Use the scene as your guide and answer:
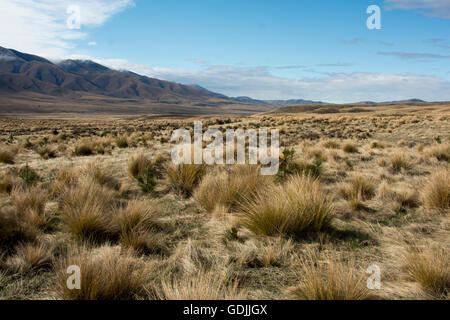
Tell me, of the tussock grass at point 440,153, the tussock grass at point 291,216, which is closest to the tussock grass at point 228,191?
the tussock grass at point 291,216

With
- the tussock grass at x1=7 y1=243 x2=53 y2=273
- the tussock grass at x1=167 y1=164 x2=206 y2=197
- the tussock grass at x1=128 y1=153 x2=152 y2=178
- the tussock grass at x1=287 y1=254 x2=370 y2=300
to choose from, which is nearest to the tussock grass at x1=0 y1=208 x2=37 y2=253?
the tussock grass at x1=7 y1=243 x2=53 y2=273

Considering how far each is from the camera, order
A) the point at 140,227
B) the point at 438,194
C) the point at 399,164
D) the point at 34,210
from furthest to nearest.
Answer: the point at 399,164 → the point at 438,194 → the point at 34,210 → the point at 140,227

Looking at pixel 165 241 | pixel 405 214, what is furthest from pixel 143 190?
pixel 405 214

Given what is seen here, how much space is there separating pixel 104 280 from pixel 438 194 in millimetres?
5153

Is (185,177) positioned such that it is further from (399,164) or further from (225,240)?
(399,164)

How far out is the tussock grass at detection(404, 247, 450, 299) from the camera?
252 centimetres

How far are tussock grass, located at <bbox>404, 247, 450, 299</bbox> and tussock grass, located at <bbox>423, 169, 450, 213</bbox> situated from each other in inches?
89.2

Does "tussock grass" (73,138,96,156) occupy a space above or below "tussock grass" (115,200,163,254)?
above

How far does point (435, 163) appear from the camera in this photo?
8.56 meters

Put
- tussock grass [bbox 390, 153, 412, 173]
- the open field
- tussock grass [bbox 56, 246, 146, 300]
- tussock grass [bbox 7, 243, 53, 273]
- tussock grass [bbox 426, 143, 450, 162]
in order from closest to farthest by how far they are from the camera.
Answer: tussock grass [bbox 56, 246, 146, 300], the open field, tussock grass [bbox 7, 243, 53, 273], tussock grass [bbox 390, 153, 412, 173], tussock grass [bbox 426, 143, 450, 162]

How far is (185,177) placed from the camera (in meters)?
6.16

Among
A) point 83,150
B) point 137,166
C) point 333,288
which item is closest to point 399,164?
point 333,288

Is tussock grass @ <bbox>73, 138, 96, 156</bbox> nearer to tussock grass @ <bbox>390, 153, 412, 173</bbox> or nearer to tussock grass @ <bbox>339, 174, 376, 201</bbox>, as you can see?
tussock grass @ <bbox>339, 174, 376, 201</bbox>
